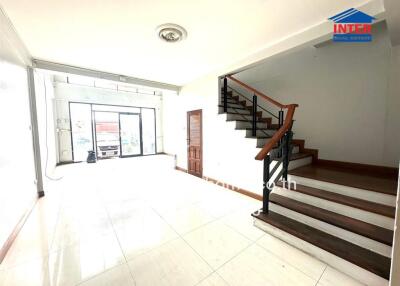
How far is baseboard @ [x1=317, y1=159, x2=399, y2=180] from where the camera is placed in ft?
8.99

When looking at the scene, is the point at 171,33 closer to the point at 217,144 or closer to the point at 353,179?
the point at 217,144

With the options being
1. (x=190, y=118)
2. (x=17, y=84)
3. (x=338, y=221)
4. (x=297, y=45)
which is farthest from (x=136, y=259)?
(x=190, y=118)

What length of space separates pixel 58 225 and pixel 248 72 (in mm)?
5346

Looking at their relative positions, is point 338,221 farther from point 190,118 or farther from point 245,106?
point 190,118

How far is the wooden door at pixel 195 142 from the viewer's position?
15.8 ft

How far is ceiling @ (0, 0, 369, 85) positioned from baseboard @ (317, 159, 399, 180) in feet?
8.47

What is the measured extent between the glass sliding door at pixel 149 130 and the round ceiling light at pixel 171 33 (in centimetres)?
610

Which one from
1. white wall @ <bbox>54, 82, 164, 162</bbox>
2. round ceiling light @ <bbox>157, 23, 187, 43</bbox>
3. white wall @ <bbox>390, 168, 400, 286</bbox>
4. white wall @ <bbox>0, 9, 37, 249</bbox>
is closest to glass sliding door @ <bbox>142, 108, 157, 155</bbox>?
white wall @ <bbox>54, 82, 164, 162</bbox>

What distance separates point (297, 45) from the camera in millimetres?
2555

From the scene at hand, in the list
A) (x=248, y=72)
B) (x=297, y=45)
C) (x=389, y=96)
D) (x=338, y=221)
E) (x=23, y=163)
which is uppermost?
(x=248, y=72)

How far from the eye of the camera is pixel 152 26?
2.31m

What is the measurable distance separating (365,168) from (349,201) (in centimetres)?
159

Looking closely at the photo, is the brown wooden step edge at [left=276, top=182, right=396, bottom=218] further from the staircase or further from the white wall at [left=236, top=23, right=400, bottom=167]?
the white wall at [left=236, top=23, right=400, bottom=167]

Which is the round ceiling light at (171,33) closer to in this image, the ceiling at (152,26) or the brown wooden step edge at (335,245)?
the ceiling at (152,26)
